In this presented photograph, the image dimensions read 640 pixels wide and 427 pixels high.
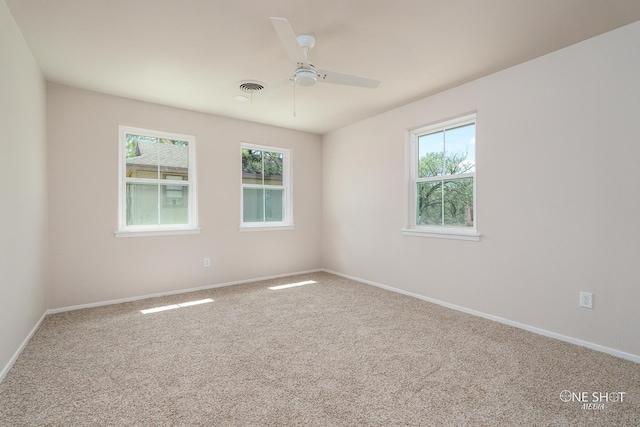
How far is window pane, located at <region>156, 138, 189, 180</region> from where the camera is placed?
13.5ft

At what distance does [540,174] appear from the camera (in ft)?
9.08

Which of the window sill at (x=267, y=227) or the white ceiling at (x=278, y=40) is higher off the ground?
the white ceiling at (x=278, y=40)

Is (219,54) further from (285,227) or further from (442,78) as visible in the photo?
(285,227)

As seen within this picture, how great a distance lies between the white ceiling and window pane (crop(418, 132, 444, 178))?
0.57 m

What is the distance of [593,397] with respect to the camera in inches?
72.7

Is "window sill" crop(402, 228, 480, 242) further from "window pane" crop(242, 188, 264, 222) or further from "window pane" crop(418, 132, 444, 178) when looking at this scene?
"window pane" crop(242, 188, 264, 222)

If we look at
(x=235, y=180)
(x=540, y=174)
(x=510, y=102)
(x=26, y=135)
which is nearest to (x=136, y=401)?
(x=26, y=135)

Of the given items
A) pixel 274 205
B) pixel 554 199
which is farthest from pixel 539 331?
pixel 274 205

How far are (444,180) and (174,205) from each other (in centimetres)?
352

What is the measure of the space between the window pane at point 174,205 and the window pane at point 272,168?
127 centimetres

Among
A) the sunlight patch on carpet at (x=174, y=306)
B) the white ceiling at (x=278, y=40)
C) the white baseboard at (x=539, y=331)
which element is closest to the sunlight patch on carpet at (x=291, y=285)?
the sunlight patch on carpet at (x=174, y=306)

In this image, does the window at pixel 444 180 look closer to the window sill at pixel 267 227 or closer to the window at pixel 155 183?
the window sill at pixel 267 227

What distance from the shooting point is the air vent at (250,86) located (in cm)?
328

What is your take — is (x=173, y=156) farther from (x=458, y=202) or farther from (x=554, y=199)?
(x=554, y=199)
